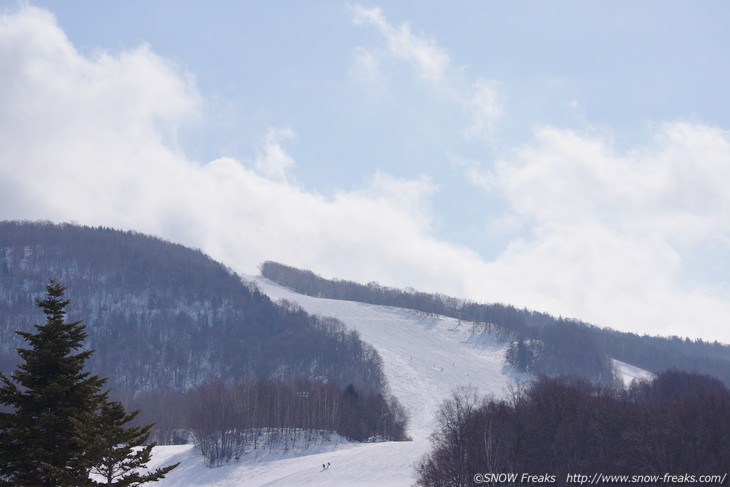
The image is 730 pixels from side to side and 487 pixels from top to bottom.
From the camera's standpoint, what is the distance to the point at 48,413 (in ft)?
64.3

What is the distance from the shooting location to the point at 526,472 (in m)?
59.6

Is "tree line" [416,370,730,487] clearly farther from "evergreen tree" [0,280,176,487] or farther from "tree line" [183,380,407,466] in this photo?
"evergreen tree" [0,280,176,487]

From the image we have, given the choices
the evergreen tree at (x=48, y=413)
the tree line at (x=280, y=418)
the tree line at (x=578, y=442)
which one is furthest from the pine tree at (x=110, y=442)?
the tree line at (x=280, y=418)

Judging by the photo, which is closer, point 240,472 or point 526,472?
point 526,472

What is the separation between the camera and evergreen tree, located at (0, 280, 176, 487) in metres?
19.1

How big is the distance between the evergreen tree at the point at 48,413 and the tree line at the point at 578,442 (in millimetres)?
43388

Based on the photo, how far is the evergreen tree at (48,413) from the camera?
1909 cm

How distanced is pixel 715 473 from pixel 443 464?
21566 millimetres

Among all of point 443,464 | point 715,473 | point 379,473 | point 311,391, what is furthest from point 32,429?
point 311,391

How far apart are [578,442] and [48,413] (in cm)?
5367

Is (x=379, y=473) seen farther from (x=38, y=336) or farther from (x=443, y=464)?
(x=38, y=336)

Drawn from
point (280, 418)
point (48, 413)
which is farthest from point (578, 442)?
point (280, 418)

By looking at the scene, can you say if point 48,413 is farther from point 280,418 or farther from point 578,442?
point 280,418

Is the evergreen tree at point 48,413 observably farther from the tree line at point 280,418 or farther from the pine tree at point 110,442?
the tree line at point 280,418
